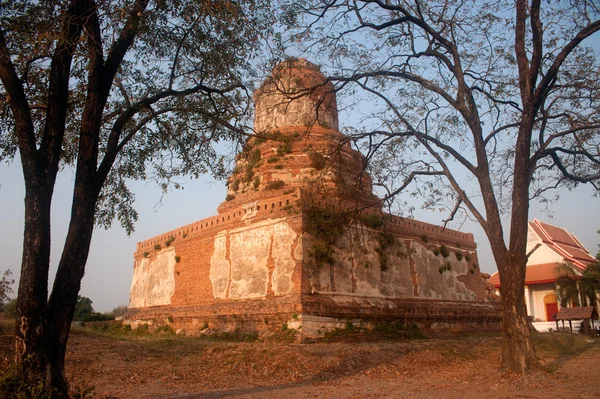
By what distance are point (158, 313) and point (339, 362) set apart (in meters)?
8.63

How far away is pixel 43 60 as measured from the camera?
6043 millimetres

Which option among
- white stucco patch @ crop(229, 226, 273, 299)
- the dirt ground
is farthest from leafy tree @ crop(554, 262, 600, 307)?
Answer: white stucco patch @ crop(229, 226, 273, 299)

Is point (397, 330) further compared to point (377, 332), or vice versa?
point (397, 330)

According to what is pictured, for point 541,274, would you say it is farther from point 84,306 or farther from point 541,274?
point 84,306

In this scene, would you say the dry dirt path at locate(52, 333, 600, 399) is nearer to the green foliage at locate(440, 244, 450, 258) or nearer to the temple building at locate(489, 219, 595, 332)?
the green foliage at locate(440, 244, 450, 258)

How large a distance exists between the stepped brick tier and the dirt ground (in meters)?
1.19

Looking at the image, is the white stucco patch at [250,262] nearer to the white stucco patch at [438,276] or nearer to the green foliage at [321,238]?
the green foliage at [321,238]

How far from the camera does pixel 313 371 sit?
8.73m

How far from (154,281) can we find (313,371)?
10.1m

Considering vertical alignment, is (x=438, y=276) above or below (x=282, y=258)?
below

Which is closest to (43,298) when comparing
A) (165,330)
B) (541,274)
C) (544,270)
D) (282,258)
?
(282,258)

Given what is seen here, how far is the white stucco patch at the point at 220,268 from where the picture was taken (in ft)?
45.5

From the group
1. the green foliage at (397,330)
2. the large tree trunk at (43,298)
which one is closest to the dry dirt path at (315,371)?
the green foliage at (397,330)

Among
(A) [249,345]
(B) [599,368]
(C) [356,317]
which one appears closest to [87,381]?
(A) [249,345]
